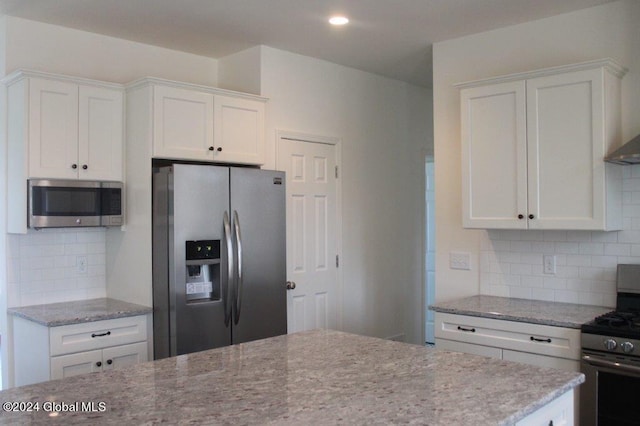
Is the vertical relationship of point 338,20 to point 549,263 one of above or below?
above

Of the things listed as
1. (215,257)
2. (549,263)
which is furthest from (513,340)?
(215,257)

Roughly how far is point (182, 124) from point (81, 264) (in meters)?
1.18

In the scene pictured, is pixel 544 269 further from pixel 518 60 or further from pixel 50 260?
pixel 50 260

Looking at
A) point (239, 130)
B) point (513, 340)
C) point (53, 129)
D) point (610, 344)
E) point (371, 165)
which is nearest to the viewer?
point (610, 344)

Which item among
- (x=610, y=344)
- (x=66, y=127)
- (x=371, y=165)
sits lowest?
(x=610, y=344)

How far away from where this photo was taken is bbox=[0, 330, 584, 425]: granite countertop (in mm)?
1568

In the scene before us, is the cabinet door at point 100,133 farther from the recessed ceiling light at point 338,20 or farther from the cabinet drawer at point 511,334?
the cabinet drawer at point 511,334

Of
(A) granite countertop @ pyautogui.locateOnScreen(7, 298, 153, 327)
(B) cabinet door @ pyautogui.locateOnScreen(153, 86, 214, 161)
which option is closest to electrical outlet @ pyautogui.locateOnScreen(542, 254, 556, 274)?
(B) cabinet door @ pyautogui.locateOnScreen(153, 86, 214, 161)

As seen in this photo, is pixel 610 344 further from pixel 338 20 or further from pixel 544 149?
pixel 338 20

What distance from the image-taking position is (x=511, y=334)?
3.32 meters

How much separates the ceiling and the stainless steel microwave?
1.06 metres

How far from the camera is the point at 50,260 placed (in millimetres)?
3832

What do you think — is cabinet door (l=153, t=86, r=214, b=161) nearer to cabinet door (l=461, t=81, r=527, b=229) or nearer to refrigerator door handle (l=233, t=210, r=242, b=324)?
refrigerator door handle (l=233, t=210, r=242, b=324)

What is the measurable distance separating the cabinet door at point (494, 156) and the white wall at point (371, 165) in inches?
54.3
